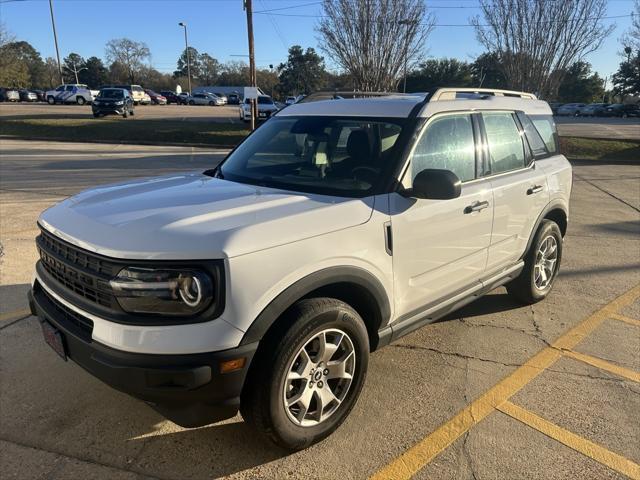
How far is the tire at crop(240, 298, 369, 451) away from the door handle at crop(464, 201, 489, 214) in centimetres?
125

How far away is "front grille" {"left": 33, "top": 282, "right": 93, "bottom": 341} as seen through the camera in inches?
97.2

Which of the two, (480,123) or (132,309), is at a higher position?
(480,123)

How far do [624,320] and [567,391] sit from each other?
1568mm

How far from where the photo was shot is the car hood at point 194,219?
2.28m

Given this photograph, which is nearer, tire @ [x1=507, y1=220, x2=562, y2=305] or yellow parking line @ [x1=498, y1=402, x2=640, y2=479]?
yellow parking line @ [x1=498, y1=402, x2=640, y2=479]

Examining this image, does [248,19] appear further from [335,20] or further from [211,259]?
[211,259]

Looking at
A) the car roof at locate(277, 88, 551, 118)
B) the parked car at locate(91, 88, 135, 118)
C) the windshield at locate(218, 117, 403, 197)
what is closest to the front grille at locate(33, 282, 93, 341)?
the windshield at locate(218, 117, 403, 197)

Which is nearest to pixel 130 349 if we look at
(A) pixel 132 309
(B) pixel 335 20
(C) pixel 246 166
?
(A) pixel 132 309

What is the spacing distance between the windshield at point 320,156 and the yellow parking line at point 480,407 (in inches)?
58.6

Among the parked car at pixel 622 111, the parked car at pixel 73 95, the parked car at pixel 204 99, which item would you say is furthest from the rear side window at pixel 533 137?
the parked car at pixel 204 99

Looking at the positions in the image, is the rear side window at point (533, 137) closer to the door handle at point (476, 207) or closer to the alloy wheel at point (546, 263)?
the alloy wheel at point (546, 263)

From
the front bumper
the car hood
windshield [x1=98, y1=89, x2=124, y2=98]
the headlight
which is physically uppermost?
windshield [x1=98, y1=89, x2=124, y2=98]

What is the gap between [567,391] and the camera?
11.1 feet

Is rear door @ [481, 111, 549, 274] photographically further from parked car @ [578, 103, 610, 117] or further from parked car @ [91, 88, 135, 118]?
parked car @ [578, 103, 610, 117]
